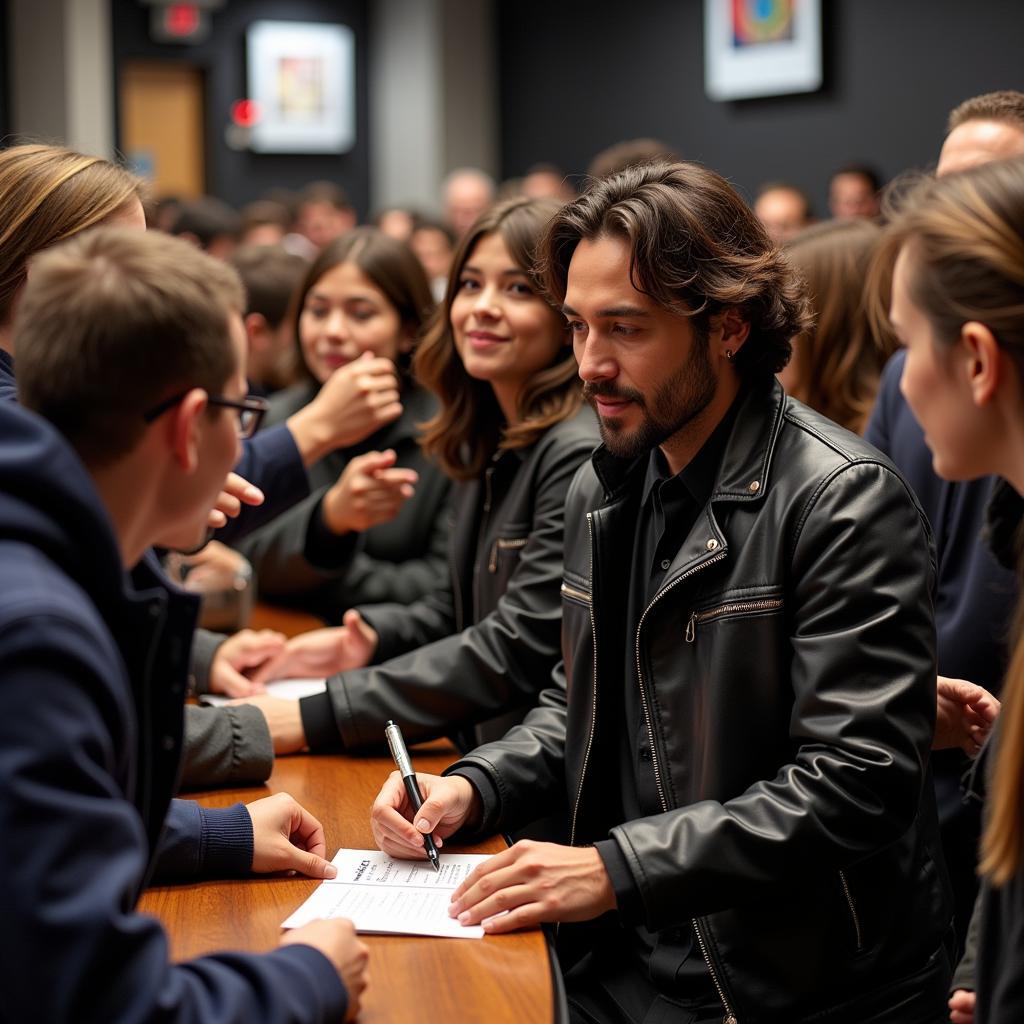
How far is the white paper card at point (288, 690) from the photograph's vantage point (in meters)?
2.50

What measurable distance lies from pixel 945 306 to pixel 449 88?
33.4 feet

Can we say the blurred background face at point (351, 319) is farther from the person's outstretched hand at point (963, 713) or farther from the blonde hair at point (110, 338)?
the blonde hair at point (110, 338)

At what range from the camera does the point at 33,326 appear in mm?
1232

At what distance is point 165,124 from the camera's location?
38.1ft

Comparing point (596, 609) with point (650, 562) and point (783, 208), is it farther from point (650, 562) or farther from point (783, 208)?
point (783, 208)

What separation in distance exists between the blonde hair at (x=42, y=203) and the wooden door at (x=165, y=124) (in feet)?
32.1

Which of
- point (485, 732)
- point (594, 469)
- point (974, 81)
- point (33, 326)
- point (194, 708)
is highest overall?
point (974, 81)

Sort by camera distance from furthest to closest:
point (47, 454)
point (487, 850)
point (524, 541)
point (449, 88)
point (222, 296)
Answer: point (449, 88)
point (524, 541)
point (487, 850)
point (222, 296)
point (47, 454)

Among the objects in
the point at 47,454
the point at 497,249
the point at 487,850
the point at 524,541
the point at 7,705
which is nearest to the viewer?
the point at 7,705

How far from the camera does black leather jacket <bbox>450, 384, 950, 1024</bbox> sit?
5.37 feet

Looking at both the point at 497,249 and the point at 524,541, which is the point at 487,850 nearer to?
the point at 524,541

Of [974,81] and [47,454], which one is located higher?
[974,81]

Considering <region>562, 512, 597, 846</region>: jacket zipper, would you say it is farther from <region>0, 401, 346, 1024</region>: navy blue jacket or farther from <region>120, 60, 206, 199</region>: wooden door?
<region>120, 60, 206, 199</region>: wooden door

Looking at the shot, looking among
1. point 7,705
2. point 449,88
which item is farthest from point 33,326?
point 449,88
